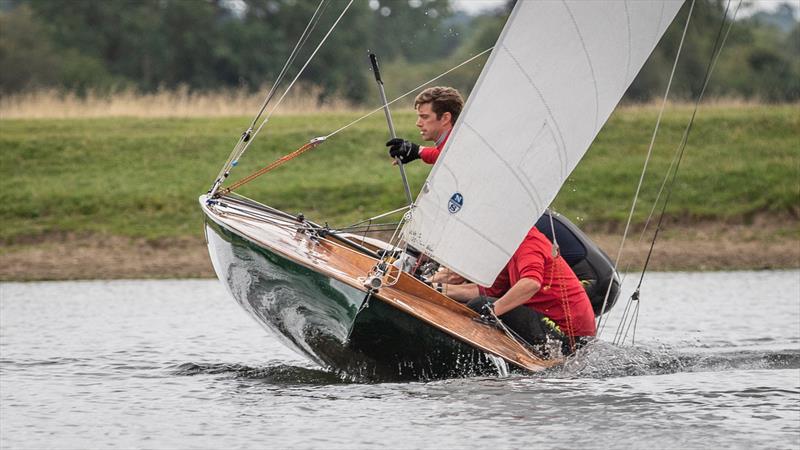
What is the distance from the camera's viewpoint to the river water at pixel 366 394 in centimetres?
838

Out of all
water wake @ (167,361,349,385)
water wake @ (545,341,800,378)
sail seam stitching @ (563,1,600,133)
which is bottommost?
water wake @ (167,361,349,385)

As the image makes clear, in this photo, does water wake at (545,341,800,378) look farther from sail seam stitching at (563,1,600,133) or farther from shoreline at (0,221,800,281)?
shoreline at (0,221,800,281)

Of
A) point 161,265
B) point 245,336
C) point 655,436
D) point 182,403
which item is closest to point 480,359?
point 655,436

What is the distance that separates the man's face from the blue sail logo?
722 millimetres

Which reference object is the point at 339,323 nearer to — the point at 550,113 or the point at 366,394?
the point at 366,394

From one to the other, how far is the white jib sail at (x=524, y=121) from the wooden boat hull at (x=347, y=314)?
0.48m

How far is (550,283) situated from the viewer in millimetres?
9688

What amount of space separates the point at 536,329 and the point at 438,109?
1656 millimetres

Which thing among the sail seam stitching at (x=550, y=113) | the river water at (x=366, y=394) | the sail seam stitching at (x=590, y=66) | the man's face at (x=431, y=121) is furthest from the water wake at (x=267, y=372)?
the sail seam stitching at (x=590, y=66)

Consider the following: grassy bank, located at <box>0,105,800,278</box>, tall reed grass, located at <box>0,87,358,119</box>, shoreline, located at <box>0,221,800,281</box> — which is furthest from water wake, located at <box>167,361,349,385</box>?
tall reed grass, located at <box>0,87,358,119</box>

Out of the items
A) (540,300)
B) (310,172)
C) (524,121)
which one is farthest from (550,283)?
(310,172)

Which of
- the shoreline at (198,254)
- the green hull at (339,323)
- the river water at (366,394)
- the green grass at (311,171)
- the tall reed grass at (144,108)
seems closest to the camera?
the river water at (366,394)

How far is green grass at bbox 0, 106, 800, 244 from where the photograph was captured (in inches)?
833

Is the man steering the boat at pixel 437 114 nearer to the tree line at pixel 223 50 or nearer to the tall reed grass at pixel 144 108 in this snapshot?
the tall reed grass at pixel 144 108
